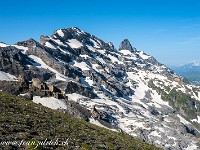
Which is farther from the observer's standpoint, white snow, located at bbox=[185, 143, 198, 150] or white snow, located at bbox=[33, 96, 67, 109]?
white snow, located at bbox=[185, 143, 198, 150]

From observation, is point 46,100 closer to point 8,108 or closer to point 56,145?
point 8,108

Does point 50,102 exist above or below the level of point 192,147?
above

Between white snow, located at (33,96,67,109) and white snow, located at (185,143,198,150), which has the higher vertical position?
white snow, located at (33,96,67,109)

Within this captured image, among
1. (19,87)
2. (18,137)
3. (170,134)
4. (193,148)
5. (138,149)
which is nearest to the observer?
(18,137)

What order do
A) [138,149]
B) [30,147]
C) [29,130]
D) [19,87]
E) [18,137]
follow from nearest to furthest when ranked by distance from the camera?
1. [30,147]
2. [18,137]
3. [29,130]
4. [138,149]
5. [19,87]

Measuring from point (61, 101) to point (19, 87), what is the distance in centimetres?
2151

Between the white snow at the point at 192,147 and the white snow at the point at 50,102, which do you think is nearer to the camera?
the white snow at the point at 50,102

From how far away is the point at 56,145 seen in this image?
3181 centimetres

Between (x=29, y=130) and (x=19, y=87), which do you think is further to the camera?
(x=19, y=87)

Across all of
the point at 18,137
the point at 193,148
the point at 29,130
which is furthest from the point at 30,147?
the point at 193,148

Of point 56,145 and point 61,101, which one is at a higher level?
point 56,145

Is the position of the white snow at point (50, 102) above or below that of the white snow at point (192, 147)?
above

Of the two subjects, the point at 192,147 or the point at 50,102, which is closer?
the point at 50,102

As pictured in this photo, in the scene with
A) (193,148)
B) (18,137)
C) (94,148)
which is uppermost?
(18,137)
